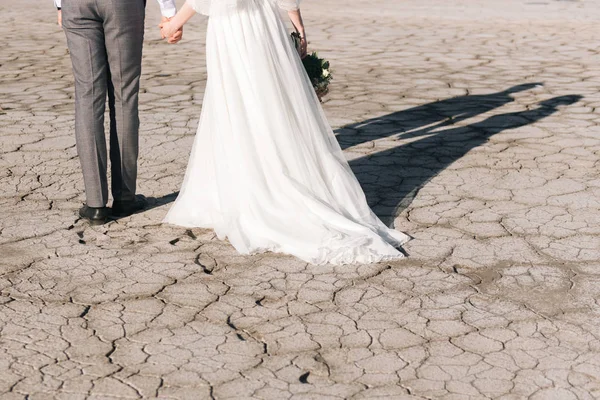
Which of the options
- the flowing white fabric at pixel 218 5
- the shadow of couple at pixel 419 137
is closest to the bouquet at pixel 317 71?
the shadow of couple at pixel 419 137

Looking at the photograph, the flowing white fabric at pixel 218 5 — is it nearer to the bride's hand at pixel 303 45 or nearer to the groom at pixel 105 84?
the groom at pixel 105 84

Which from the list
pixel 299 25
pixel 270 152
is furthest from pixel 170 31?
pixel 270 152

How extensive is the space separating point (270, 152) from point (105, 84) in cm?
90

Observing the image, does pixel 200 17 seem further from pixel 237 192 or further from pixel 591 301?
pixel 591 301

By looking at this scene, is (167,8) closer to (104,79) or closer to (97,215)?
(104,79)

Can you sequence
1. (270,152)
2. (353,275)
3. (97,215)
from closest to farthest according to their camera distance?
(353,275) → (270,152) → (97,215)

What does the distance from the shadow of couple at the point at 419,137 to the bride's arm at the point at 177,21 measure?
40.7 inches

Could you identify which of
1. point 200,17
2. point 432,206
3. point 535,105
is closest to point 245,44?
point 432,206

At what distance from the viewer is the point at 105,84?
16.2 feet

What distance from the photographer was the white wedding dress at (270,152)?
461cm

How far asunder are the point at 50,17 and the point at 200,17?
200 centimetres

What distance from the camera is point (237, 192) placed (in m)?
4.74

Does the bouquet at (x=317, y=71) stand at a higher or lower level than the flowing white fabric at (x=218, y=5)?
lower

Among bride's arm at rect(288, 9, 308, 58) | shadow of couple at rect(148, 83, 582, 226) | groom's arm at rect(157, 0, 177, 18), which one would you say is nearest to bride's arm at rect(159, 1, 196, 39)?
groom's arm at rect(157, 0, 177, 18)
